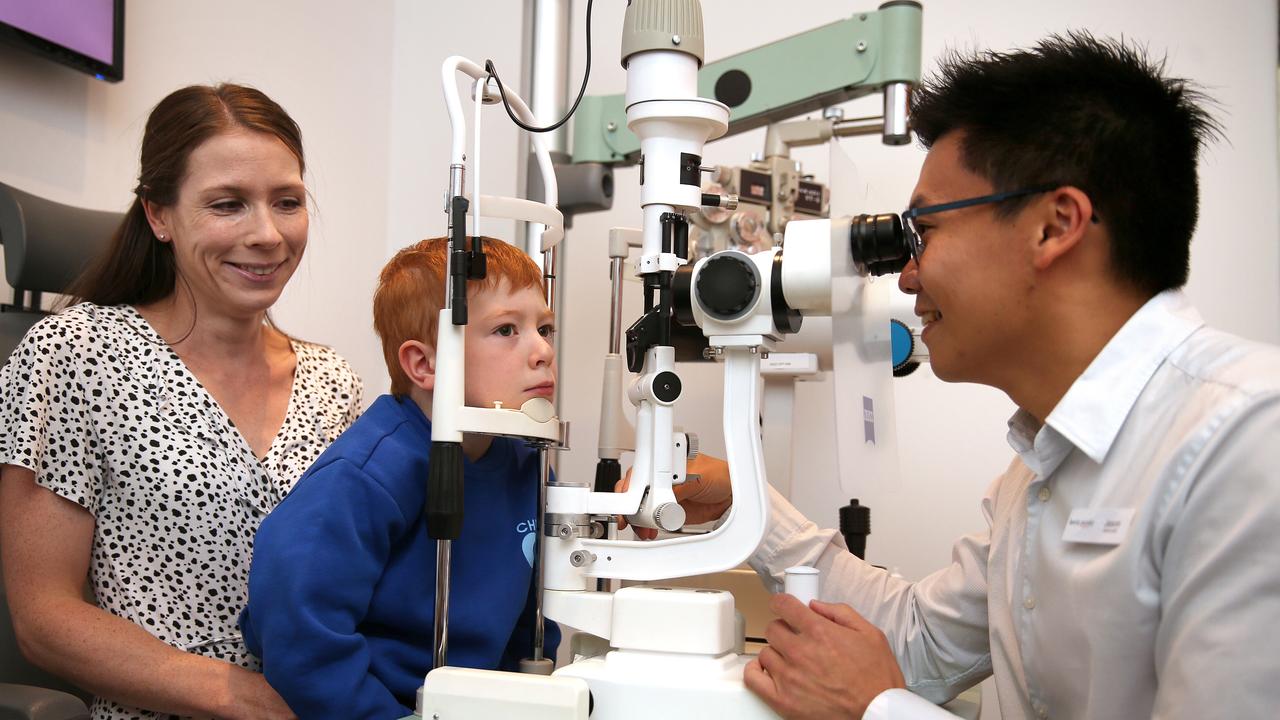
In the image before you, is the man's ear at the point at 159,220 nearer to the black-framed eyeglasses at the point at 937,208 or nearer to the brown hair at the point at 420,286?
the brown hair at the point at 420,286

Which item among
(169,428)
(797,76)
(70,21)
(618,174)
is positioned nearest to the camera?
(169,428)

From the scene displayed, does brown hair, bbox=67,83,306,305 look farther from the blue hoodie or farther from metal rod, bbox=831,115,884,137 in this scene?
metal rod, bbox=831,115,884,137

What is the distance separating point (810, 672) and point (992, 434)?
1.86 meters

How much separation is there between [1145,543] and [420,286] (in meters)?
0.86

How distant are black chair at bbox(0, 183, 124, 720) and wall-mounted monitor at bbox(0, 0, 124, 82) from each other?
0.46 meters

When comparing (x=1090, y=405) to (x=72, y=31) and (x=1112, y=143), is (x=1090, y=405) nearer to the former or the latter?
(x=1112, y=143)

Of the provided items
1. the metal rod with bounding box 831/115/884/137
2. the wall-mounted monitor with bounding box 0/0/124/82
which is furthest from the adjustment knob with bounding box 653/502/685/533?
the wall-mounted monitor with bounding box 0/0/124/82

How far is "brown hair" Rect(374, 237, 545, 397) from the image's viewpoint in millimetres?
1213

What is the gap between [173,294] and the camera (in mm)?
1517

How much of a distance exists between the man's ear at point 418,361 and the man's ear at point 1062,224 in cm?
71

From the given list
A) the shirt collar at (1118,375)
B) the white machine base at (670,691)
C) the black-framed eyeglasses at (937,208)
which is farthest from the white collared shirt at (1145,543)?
the white machine base at (670,691)

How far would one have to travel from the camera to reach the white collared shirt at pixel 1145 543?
0.78 metres

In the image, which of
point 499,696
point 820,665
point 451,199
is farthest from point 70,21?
point 820,665

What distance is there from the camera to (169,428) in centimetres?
135
